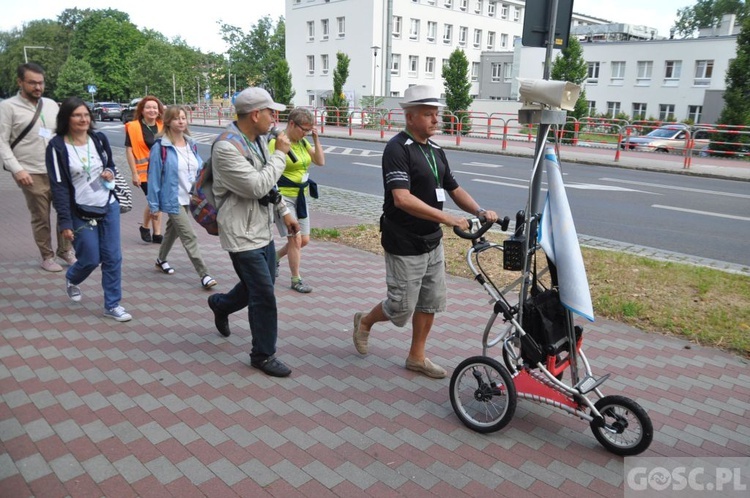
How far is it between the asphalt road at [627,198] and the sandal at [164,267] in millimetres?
6170

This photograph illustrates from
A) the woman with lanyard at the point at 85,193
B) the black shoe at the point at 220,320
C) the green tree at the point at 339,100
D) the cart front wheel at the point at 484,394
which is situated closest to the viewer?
the cart front wheel at the point at 484,394

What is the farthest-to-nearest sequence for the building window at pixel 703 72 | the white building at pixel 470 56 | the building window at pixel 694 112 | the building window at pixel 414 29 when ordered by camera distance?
the building window at pixel 414 29 → the white building at pixel 470 56 → the building window at pixel 694 112 → the building window at pixel 703 72

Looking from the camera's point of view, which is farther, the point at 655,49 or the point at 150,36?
the point at 150,36

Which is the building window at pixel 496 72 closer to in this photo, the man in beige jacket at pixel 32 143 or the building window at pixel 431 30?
the building window at pixel 431 30

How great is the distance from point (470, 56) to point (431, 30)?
6890mm

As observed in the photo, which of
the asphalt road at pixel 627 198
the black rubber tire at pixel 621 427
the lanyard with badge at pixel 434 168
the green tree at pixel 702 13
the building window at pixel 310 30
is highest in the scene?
the green tree at pixel 702 13

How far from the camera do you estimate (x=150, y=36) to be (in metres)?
86.8

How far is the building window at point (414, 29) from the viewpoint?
5606 centimetres

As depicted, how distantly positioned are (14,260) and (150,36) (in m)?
89.8

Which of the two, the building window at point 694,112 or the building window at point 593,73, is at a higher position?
the building window at point 593,73

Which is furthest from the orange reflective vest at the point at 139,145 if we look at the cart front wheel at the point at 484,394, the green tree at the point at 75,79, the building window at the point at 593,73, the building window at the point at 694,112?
the green tree at the point at 75,79

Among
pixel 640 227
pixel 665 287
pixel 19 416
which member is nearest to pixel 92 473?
pixel 19 416

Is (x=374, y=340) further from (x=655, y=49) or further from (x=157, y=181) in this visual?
Answer: (x=655, y=49)

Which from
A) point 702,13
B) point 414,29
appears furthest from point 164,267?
point 702,13
